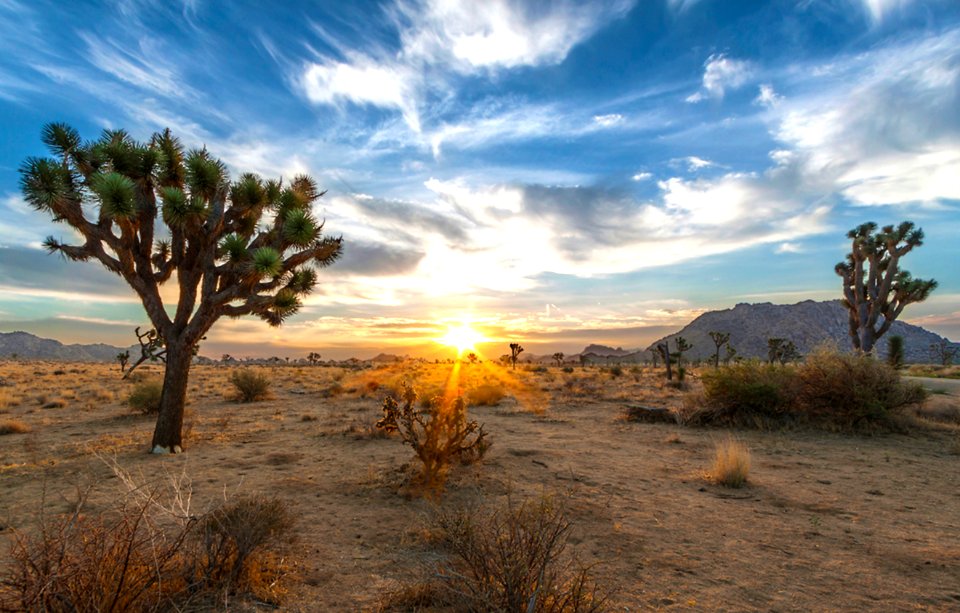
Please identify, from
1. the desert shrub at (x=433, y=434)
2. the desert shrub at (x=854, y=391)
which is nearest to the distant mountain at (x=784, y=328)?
the desert shrub at (x=854, y=391)

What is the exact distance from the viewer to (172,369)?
10.6 meters

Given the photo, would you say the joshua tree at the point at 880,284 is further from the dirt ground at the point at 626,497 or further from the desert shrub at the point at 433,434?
the desert shrub at the point at 433,434

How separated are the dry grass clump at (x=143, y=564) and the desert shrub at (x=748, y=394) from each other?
1337 centimetres

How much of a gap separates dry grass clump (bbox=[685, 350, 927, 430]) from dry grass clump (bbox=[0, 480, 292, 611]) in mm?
13365

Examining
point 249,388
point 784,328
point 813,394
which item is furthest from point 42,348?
point 784,328

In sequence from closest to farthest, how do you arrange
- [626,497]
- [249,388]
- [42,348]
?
1. [626,497]
2. [249,388]
3. [42,348]

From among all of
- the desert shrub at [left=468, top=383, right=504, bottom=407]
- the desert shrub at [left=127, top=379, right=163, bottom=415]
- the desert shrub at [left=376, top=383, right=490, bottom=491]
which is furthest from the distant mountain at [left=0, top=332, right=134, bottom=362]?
the desert shrub at [left=376, top=383, right=490, bottom=491]

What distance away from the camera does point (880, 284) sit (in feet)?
90.3

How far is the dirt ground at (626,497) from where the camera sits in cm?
464

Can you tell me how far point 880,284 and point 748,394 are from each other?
20199mm

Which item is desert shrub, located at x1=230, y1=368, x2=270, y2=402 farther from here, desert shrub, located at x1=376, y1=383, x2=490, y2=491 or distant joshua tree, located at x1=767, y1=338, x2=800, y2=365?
distant joshua tree, located at x1=767, y1=338, x2=800, y2=365

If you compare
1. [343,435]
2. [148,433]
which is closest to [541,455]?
[343,435]

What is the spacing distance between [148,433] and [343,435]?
5.31 meters

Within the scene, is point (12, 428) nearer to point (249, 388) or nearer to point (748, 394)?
point (249, 388)
